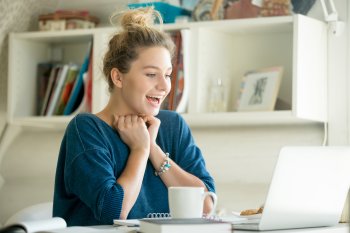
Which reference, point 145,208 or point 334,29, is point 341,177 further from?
point 334,29

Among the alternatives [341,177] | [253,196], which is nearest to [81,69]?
[253,196]

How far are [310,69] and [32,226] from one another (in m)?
1.90

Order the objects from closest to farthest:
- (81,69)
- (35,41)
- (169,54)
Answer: (169,54)
(81,69)
(35,41)

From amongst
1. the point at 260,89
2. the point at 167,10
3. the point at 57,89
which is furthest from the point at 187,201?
the point at 57,89

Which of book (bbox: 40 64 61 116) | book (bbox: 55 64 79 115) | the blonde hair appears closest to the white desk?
the blonde hair

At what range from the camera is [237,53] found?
11.4 ft

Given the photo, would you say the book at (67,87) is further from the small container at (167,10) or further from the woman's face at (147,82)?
the woman's face at (147,82)

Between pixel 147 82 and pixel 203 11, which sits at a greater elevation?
pixel 203 11

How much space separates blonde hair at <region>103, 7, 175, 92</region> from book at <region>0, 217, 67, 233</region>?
85 cm

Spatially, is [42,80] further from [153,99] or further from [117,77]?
[153,99]

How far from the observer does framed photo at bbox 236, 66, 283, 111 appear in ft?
10.4

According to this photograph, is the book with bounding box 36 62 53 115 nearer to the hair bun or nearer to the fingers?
the hair bun

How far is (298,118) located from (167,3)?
2.72 ft

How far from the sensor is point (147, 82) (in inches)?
91.9
